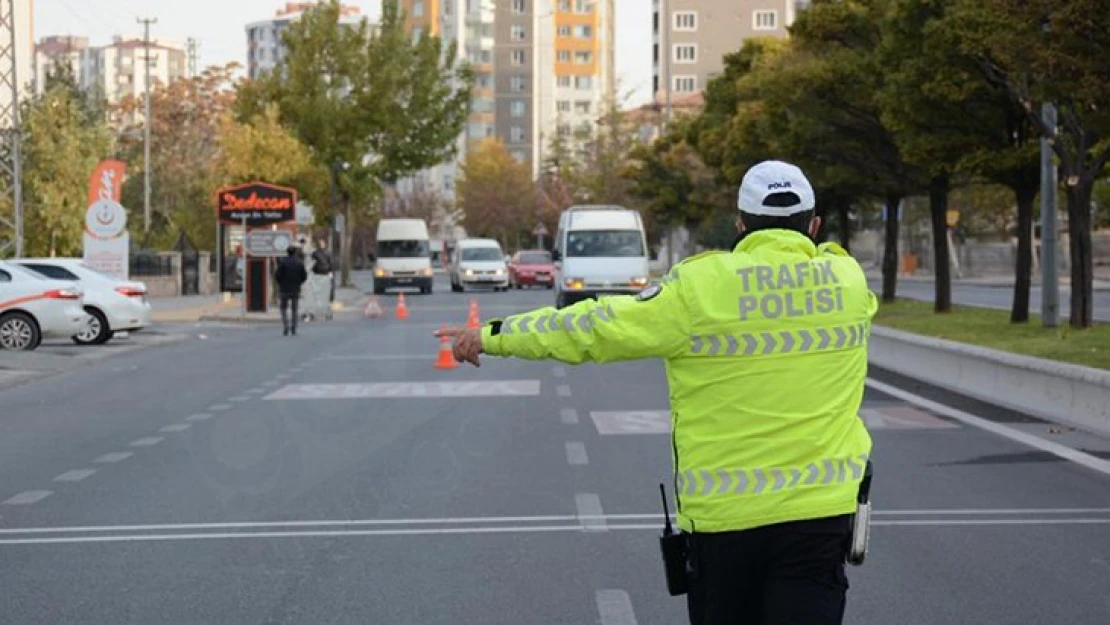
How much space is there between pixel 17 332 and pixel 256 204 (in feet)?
54.9

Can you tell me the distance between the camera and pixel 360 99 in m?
70.2

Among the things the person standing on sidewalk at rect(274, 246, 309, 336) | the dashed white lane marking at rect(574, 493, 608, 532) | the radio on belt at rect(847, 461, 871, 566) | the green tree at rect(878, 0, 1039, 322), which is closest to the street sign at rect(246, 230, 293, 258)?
the person standing on sidewalk at rect(274, 246, 309, 336)

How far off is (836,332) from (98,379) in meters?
20.6

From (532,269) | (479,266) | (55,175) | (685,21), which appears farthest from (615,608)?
(685,21)

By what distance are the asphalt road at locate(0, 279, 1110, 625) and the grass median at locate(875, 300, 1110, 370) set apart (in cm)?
230

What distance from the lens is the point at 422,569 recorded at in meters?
9.38

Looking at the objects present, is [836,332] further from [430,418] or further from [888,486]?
[430,418]

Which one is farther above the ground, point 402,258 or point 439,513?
point 402,258

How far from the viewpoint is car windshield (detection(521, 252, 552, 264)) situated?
74562 mm

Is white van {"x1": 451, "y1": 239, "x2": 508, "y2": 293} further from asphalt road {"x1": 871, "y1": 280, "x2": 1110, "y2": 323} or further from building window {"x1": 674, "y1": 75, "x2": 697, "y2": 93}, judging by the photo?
building window {"x1": 674, "y1": 75, "x2": 697, "y2": 93}

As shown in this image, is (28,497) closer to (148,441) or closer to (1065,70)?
(148,441)

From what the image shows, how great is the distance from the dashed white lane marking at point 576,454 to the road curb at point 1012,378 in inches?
183

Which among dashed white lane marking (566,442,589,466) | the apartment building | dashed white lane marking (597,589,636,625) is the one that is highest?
the apartment building

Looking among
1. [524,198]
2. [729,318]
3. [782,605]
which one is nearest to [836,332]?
[729,318]
